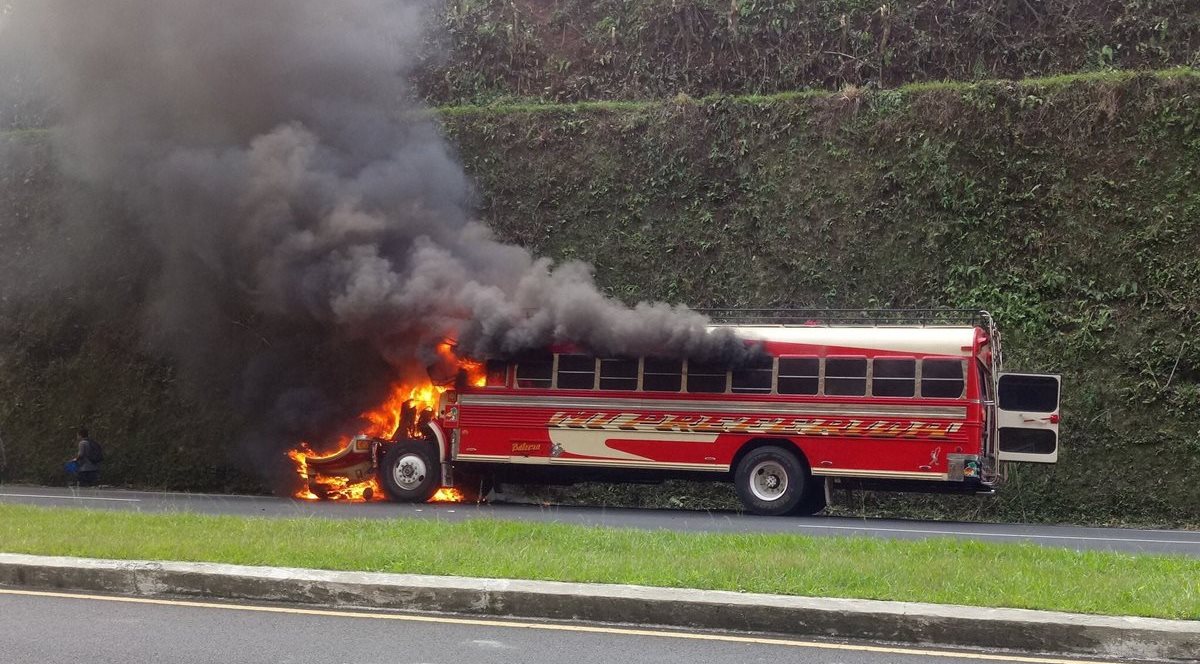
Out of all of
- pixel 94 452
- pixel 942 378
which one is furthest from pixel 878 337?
pixel 94 452

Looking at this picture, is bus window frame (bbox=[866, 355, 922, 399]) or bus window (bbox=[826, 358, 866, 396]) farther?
bus window (bbox=[826, 358, 866, 396])

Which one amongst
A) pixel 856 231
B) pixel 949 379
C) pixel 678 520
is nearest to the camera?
pixel 678 520

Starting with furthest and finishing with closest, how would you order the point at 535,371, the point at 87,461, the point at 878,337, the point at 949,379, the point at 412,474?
the point at 87,461
the point at 412,474
the point at 535,371
the point at 878,337
the point at 949,379

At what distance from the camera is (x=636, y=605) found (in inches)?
302

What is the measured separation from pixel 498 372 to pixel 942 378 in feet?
18.2

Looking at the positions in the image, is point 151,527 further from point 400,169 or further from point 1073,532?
point 1073,532

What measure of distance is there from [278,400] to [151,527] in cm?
689

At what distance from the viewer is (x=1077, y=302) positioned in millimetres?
17469

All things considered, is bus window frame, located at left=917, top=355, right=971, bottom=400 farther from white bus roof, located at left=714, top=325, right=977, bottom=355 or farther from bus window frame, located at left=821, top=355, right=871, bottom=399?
bus window frame, located at left=821, top=355, right=871, bottom=399

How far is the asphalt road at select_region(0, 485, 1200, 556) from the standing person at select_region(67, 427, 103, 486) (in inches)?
97.1

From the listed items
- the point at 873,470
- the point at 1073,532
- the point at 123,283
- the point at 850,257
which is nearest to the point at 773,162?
the point at 850,257

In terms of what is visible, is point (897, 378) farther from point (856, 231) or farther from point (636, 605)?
point (636, 605)

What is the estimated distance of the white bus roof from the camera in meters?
14.9

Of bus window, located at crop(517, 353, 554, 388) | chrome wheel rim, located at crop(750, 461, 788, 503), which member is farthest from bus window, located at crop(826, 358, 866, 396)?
bus window, located at crop(517, 353, 554, 388)
